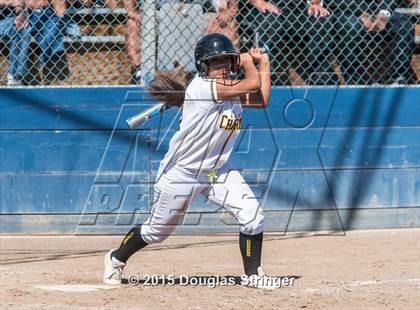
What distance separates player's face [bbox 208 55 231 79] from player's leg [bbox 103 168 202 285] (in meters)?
0.74

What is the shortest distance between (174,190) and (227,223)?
2482mm

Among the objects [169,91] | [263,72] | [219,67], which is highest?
[219,67]

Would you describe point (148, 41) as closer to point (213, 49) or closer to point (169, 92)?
point (169, 92)

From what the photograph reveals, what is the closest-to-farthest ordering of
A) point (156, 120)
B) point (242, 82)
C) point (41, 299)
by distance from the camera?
1. point (41, 299)
2. point (242, 82)
3. point (156, 120)

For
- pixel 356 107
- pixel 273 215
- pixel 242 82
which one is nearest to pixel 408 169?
pixel 356 107

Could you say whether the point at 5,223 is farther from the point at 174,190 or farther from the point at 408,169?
the point at 408,169

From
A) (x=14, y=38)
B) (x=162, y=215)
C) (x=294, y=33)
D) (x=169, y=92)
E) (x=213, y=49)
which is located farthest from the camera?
(x=294, y=33)

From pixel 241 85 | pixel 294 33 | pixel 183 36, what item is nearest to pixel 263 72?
pixel 241 85

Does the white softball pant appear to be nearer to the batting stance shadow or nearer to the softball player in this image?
the softball player

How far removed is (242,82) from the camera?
5777mm

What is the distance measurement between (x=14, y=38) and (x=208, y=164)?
3.23 meters

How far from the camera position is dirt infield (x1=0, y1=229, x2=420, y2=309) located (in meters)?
5.38

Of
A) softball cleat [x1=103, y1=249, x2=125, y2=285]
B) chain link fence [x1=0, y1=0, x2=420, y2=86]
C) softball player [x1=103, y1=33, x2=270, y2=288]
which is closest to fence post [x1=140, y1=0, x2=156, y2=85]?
chain link fence [x1=0, y1=0, x2=420, y2=86]

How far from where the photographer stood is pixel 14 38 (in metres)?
8.16
